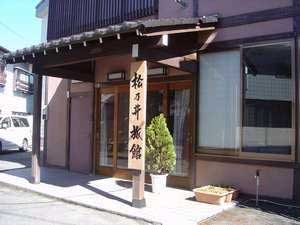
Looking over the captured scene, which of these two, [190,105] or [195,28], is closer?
[195,28]

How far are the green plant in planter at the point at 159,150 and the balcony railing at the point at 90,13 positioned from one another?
3.42 m

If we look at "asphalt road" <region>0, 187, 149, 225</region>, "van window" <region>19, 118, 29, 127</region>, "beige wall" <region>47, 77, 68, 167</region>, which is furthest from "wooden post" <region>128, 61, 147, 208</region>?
"van window" <region>19, 118, 29, 127</region>

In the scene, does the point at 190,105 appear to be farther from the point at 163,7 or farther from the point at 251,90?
the point at 163,7

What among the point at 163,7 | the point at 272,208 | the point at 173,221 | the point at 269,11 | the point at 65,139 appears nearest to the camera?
the point at 173,221

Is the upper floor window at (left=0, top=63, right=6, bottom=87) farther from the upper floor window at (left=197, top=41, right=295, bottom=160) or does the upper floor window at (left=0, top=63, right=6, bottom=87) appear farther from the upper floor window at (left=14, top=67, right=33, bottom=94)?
the upper floor window at (left=197, top=41, right=295, bottom=160)

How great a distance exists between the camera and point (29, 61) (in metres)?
11.1

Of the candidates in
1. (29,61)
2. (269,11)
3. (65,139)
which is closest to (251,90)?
(269,11)

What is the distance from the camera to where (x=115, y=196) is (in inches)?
367

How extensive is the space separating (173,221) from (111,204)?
172 cm

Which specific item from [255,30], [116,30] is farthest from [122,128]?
[255,30]

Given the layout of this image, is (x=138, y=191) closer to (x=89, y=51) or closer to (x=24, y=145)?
(x=89, y=51)

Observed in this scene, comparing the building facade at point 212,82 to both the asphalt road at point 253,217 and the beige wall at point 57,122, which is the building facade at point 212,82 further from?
the beige wall at point 57,122

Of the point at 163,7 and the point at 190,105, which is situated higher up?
the point at 163,7

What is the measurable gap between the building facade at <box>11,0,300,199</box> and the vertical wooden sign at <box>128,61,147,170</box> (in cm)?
36
